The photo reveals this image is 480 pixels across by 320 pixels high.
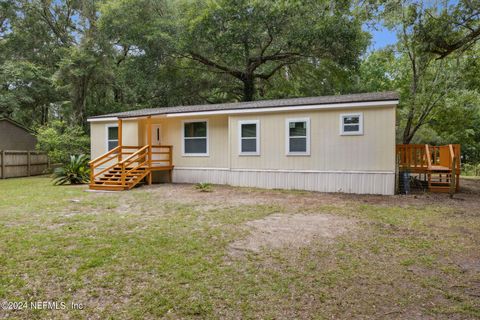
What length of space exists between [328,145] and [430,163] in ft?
10.5

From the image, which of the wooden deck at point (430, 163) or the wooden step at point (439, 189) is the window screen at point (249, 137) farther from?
the wooden step at point (439, 189)

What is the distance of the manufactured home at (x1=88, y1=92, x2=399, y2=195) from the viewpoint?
32.6ft

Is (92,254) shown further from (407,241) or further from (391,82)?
(391,82)

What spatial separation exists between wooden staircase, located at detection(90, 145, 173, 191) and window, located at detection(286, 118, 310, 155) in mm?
4805

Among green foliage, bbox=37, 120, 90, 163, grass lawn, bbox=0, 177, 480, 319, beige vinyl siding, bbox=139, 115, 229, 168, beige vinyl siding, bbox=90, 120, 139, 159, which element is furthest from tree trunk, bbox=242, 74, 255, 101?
grass lawn, bbox=0, 177, 480, 319

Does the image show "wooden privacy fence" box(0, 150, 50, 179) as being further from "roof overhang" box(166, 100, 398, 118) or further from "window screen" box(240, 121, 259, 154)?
"window screen" box(240, 121, 259, 154)

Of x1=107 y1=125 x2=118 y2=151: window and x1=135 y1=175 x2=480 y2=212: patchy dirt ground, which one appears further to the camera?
x1=107 y1=125 x2=118 y2=151: window

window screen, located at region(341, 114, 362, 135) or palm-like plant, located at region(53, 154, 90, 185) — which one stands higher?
window screen, located at region(341, 114, 362, 135)

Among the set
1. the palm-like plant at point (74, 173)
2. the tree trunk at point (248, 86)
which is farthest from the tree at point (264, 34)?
the palm-like plant at point (74, 173)

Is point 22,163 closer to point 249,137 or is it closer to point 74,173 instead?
point 74,173

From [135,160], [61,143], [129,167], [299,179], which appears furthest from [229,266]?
[61,143]

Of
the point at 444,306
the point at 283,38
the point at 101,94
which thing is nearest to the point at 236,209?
the point at 444,306

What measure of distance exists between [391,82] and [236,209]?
1856cm

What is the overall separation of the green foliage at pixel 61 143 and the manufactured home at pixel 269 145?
132 inches
